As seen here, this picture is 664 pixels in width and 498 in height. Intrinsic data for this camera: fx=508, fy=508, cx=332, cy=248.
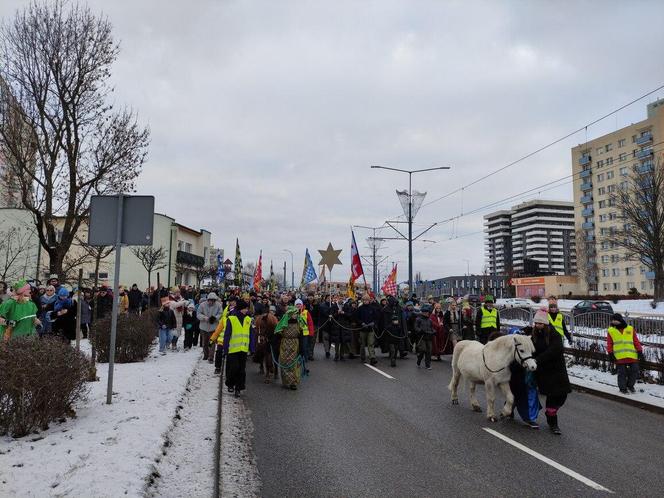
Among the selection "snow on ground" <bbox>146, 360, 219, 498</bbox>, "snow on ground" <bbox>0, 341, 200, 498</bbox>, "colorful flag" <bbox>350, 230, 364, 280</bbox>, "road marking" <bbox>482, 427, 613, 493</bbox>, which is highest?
"colorful flag" <bbox>350, 230, 364, 280</bbox>

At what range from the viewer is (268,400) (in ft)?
30.3

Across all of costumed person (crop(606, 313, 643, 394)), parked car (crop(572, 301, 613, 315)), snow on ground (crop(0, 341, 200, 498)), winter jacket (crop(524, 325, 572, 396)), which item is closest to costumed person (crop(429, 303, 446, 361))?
costumed person (crop(606, 313, 643, 394))

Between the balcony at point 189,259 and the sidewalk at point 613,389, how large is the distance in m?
48.2

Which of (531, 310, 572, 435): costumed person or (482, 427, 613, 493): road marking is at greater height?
(531, 310, 572, 435): costumed person

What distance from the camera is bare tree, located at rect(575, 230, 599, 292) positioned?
8556 centimetres

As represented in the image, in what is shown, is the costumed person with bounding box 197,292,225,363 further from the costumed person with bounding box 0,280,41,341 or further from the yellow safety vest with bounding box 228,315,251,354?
the costumed person with bounding box 0,280,41,341

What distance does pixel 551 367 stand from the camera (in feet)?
24.2

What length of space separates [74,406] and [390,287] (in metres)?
24.3

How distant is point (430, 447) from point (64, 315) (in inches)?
381

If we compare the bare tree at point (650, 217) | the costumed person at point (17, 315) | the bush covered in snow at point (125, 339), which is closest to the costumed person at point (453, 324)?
the bush covered in snow at point (125, 339)

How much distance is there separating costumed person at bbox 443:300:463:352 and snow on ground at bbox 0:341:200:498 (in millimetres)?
9735

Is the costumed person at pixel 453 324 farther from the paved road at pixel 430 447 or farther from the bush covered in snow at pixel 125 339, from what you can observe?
the bush covered in snow at pixel 125 339

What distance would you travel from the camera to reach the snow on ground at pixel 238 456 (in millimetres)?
4973

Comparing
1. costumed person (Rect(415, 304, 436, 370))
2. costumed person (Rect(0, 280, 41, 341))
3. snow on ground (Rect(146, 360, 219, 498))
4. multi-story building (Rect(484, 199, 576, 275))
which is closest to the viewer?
snow on ground (Rect(146, 360, 219, 498))
